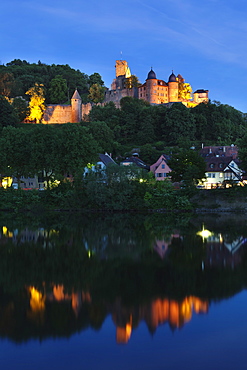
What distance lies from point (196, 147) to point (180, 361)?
223ft

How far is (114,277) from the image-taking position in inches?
668

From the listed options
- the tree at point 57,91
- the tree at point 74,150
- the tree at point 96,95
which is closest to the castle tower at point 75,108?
the tree at point 96,95

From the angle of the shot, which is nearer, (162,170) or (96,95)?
(162,170)

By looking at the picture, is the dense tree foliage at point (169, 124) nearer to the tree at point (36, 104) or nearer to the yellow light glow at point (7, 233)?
the tree at point (36, 104)

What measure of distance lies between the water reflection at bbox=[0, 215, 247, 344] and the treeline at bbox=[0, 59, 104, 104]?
8193 centimetres

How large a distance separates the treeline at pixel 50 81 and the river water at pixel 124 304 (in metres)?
86.9

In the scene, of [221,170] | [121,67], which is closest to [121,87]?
[121,67]

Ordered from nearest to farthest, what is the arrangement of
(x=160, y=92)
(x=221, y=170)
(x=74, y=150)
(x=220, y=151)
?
(x=74, y=150) < (x=221, y=170) < (x=220, y=151) < (x=160, y=92)

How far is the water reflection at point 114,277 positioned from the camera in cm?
1220

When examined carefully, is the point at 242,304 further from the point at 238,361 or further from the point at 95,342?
the point at 95,342

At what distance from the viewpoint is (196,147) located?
249 feet

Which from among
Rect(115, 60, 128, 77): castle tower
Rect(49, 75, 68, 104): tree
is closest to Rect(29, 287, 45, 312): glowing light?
Rect(49, 75, 68, 104): tree

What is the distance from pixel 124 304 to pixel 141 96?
94943 millimetres

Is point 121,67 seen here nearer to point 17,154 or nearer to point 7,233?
point 17,154
